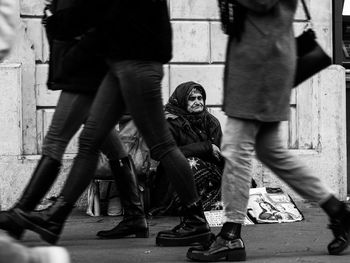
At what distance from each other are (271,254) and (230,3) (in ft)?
4.54

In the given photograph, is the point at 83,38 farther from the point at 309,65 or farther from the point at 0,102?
the point at 0,102

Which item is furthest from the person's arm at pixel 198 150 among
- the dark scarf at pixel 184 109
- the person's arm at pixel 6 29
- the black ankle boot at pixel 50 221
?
the person's arm at pixel 6 29

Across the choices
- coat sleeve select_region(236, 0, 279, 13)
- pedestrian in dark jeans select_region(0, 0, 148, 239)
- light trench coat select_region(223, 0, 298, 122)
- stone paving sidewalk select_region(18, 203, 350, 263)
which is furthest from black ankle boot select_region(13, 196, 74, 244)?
coat sleeve select_region(236, 0, 279, 13)

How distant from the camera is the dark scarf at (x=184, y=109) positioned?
23.8 ft

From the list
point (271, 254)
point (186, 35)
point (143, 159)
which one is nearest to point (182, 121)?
point (143, 159)

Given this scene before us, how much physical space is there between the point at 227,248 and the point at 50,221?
2.92 feet

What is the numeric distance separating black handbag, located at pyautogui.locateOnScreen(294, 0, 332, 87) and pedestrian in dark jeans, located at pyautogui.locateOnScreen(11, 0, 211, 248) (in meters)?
0.68

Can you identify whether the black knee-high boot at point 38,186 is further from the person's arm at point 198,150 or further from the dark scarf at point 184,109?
the dark scarf at point 184,109

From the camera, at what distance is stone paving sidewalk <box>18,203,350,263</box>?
4.82 meters

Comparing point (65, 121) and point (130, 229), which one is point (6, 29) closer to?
point (65, 121)

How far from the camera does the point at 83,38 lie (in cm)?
491

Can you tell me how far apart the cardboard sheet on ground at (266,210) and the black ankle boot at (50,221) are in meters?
1.95

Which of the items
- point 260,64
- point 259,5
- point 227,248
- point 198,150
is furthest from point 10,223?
point 198,150

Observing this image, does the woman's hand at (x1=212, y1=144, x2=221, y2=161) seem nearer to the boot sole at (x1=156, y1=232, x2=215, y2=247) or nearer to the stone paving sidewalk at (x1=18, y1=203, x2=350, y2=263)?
the stone paving sidewalk at (x1=18, y1=203, x2=350, y2=263)
